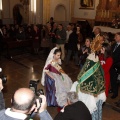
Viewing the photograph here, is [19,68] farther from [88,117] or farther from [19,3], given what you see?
[19,3]

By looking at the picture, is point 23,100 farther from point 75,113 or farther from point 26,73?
point 26,73

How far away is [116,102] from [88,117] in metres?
3.54

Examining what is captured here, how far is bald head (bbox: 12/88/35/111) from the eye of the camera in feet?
6.59

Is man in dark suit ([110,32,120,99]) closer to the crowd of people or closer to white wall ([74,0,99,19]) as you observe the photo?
the crowd of people

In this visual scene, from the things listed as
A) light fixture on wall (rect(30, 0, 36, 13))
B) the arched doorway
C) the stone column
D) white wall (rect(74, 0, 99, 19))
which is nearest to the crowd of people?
light fixture on wall (rect(30, 0, 36, 13))

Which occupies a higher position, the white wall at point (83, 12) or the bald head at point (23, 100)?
the white wall at point (83, 12)

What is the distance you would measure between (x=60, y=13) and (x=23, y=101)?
16.8 meters

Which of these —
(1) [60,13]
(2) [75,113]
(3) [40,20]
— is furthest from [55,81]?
(1) [60,13]

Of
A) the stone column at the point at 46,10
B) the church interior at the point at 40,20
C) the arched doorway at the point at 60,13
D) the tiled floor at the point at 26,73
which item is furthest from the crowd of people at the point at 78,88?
the arched doorway at the point at 60,13

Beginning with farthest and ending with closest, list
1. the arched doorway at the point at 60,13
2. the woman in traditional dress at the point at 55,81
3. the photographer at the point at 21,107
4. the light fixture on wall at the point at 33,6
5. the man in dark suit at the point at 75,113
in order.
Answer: the arched doorway at the point at 60,13
the light fixture on wall at the point at 33,6
the woman in traditional dress at the point at 55,81
the man in dark suit at the point at 75,113
the photographer at the point at 21,107

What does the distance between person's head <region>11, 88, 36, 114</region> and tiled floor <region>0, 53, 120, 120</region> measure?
3304 mm

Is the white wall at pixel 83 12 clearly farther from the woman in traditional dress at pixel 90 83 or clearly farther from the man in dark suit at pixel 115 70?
the woman in traditional dress at pixel 90 83

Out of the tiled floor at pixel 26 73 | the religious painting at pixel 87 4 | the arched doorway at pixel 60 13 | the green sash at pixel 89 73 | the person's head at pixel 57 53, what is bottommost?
the tiled floor at pixel 26 73

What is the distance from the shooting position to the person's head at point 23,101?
201 cm
